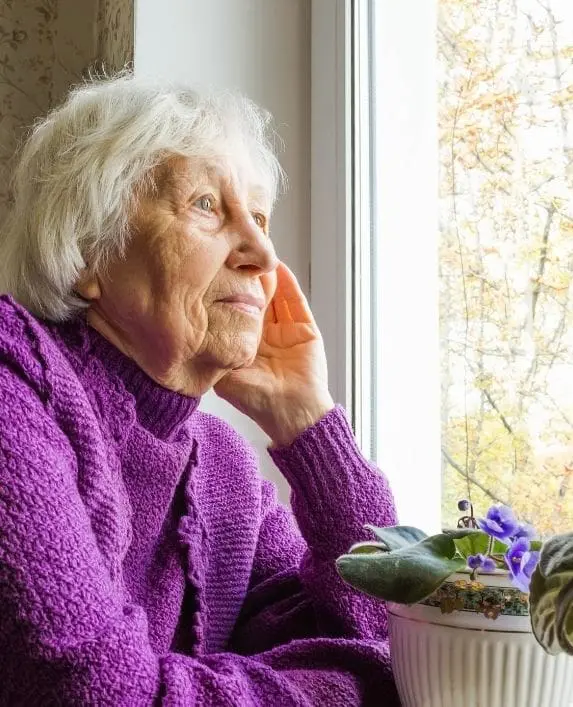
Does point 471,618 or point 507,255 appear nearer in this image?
point 471,618

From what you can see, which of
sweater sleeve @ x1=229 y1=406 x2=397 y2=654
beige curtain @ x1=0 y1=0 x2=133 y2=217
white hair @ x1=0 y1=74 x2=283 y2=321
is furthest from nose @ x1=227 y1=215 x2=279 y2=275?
beige curtain @ x1=0 y1=0 x2=133 y2=217

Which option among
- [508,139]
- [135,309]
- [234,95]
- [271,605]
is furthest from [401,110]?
[271,605]

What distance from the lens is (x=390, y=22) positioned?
155cm

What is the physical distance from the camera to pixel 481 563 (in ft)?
2.69

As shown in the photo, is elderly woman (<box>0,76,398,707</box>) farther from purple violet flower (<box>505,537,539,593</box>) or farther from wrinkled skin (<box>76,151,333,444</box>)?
purple violet flower (<box>505,537,539,593</box>)

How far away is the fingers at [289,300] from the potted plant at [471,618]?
56 cm

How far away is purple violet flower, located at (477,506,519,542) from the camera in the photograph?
2.69ft

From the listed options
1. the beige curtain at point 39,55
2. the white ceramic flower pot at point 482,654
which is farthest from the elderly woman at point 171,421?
the beige curtain at point 39,55

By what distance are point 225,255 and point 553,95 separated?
0.51 metres

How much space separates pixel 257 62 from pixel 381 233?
1.37 feet

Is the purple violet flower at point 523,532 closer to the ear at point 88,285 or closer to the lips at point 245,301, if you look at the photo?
the lips at point 245,301

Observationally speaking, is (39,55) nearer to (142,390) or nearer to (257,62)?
(257,62)

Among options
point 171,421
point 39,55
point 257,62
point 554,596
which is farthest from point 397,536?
point 39,55

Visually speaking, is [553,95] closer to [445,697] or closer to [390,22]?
[390,22]
